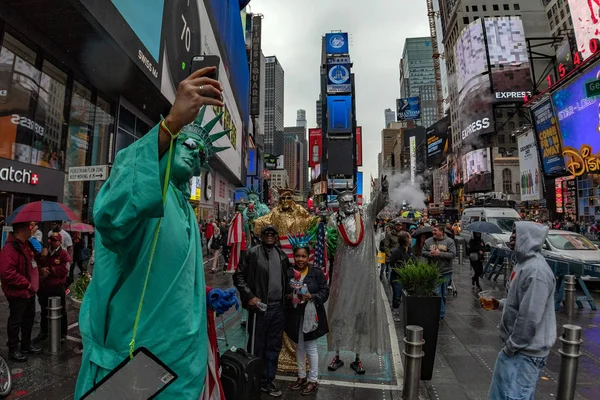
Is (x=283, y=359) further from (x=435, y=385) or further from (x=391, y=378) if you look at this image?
(x=435, y=385)

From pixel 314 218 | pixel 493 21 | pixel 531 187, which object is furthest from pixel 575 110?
pixel 493 21

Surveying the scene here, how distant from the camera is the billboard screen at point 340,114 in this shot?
190 ft

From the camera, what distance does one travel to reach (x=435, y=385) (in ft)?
14.3

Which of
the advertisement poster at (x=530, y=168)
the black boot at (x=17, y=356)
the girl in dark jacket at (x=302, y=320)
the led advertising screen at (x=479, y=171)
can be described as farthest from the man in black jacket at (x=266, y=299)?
the led advertising screen at (x=479, y=171)

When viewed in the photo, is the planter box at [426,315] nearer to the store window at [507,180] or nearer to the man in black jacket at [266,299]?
the man in black jacket at [266,299]

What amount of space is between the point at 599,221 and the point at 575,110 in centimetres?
844

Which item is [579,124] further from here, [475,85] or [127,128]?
[475,85]

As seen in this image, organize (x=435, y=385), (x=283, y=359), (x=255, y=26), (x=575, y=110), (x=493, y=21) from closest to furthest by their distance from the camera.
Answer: (x=435, y=385) < (x=283, y=359) < (x=575, y=110) < (x=493, y=21) < (x=255, y=26)

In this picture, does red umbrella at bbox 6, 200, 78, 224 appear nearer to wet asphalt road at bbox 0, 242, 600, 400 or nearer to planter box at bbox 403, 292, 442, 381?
wet asphalt road at bbox 0, 242, 600, 400

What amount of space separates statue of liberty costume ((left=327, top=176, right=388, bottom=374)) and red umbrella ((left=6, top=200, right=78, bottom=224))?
452 centimetres

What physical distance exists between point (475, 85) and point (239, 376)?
204 feet

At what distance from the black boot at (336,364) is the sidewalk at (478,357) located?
1.13 meters

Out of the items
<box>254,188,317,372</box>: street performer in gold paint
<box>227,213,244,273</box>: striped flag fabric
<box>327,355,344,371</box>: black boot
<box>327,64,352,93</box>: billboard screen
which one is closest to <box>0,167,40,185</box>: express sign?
<box>227,213,244,273</box>: striped flag fabric

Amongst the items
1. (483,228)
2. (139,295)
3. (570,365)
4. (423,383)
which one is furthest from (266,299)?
(483,228)
